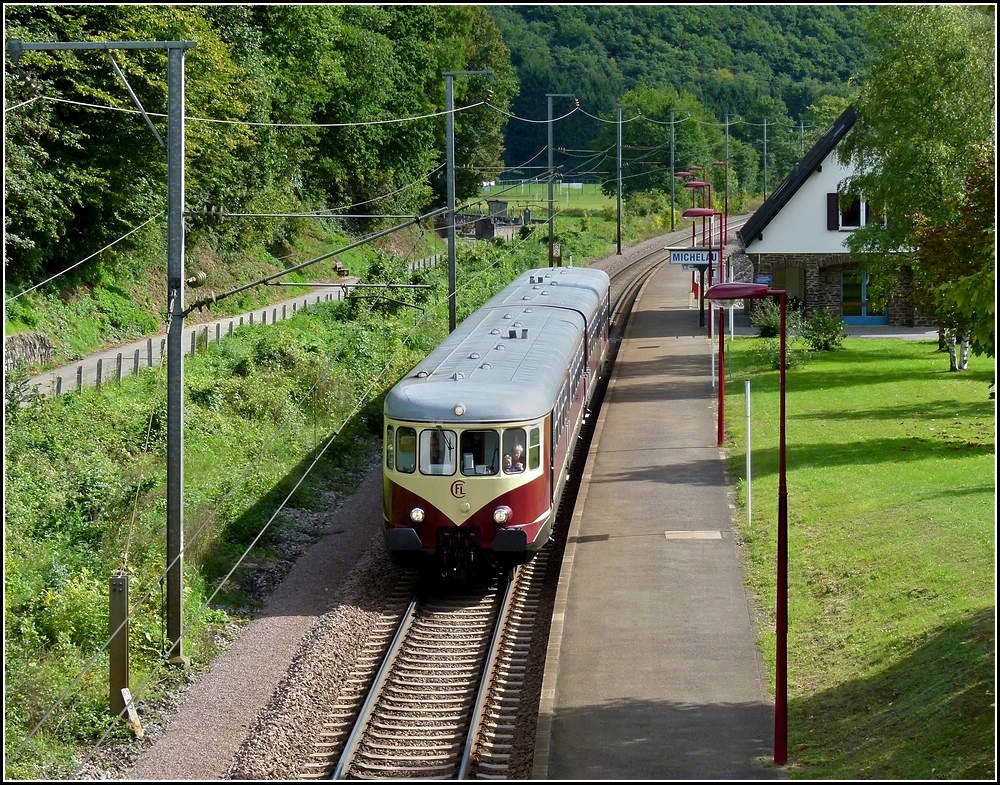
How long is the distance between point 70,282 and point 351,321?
897cm

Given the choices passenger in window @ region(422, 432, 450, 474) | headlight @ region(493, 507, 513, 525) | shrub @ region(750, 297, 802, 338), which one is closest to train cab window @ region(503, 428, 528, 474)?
headlight @ region(493, 507, 513, 525)

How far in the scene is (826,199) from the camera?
4316cm

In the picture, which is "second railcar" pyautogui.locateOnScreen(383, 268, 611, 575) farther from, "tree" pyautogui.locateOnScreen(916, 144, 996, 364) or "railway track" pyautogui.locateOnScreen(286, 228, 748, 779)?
"tree" pyautogui.locateOnScreen(916, 144, 996, 364)

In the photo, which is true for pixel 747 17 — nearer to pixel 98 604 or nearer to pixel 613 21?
pixel 613 21

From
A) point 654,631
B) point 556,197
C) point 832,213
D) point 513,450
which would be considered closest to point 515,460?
point 513,450

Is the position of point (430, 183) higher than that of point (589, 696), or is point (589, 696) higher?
point (430, 183)

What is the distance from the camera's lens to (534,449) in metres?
18.0

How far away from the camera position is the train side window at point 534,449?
1786 cm

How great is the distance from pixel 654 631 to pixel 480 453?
3259 millimetres

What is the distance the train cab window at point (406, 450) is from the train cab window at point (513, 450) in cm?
123

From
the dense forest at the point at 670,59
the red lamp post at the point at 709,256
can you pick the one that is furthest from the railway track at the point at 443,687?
the dense forest at the point at 670,59

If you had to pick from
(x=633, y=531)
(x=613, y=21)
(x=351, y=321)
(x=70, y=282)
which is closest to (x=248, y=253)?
(x=351, y=321)

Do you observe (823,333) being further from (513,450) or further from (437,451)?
(437,451)

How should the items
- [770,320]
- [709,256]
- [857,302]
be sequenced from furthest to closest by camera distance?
[857,302]
[770,320]
[709,256]
